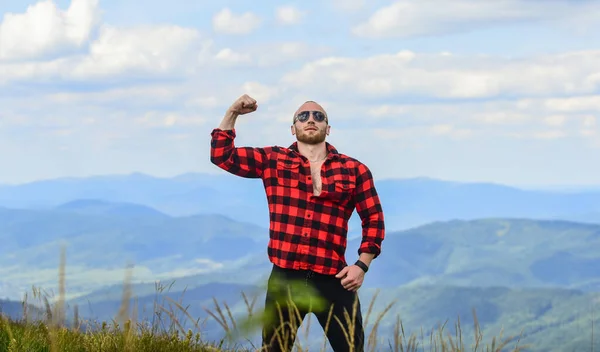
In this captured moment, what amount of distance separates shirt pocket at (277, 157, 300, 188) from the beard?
0.20 metres

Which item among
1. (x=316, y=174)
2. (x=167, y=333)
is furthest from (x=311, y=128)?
(x=167, y=333)

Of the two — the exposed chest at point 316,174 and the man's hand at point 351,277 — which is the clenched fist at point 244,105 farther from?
the man's hand at point 351,277

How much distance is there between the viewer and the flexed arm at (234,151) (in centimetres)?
648

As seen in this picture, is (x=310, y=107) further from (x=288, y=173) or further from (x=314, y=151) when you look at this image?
(x=288, y=173)

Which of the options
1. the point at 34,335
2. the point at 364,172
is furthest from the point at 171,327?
the point at 364,172

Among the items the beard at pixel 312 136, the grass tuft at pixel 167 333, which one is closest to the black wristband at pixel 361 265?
the grass tuft at pixel 167 333

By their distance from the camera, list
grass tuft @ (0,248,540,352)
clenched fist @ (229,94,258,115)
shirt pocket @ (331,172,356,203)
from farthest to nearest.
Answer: clenched fist @ (229,94,258,115)
shirt pocket @ (331,172,356,203)
grass tuft @ (0,248,540,352)

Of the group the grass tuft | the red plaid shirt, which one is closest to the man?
the red plaid shirt

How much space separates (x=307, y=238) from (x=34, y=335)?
86.7 inches

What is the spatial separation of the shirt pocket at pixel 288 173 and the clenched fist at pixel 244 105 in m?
0.50

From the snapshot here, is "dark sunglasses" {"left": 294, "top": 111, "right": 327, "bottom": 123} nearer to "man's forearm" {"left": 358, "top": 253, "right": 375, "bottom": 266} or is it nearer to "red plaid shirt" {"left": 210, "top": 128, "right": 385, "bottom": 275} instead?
"red plaid shirt" {"left": 210, "top": 128, "right": 385, "bottom": 275}

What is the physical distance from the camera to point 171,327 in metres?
5.89

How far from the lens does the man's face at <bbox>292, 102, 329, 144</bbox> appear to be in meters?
6.47

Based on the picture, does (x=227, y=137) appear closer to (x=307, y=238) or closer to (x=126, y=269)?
(x=307, y=238)
